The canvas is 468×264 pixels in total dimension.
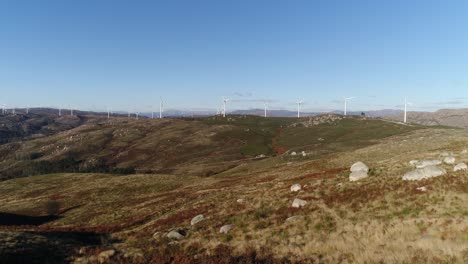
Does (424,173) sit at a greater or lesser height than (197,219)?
greater

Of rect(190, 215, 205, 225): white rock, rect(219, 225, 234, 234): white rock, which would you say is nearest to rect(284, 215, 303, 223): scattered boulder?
rect(219, 225, 234, 234): white rock

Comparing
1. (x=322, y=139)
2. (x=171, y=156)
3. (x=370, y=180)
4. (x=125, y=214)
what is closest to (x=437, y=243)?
(x=370, y=180)

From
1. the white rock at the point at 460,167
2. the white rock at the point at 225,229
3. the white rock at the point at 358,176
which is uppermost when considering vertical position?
the white rock at the point at 460,167

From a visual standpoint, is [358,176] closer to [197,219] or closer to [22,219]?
[197,219]

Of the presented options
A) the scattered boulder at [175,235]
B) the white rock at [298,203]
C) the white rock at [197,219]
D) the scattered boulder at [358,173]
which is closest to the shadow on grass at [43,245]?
the scattered boulder at [175,235]

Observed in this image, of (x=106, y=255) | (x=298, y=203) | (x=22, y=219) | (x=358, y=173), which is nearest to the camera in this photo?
(x=106, y=255)

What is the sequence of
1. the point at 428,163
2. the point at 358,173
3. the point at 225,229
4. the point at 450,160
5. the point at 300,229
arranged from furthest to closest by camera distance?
the point at 358,173 < the point at 428,163 < the point at 450,160 < the point at 225,229 < the point at 300,229

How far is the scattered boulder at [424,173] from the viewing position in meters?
36.8

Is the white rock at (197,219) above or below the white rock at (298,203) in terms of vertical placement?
below

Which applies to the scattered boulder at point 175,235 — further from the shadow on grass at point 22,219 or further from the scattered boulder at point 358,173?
the shadow on grass at point 22,219

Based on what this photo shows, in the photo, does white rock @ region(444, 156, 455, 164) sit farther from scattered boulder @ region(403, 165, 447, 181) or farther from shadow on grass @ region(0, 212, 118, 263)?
shadow on grass @ region(0, 212, 118, 263)

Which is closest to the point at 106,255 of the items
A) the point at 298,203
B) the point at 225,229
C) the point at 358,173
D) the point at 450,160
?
the point at 225,229

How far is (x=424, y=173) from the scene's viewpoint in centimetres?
3731

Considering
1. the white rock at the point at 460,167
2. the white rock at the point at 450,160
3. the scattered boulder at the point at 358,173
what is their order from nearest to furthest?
the white rock at the point at 460,167 < the white rock at the point at 450,160 < the scattered boulder at the point at 358,173
